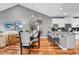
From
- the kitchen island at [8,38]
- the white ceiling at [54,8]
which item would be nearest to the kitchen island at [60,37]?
the white ceiling at [54,8]

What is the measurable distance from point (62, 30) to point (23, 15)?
1.09 m

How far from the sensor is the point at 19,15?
3912 millimetres

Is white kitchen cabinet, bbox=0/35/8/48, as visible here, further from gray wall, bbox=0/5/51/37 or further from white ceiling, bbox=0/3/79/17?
white ceiling, bbox=0/3/79/17

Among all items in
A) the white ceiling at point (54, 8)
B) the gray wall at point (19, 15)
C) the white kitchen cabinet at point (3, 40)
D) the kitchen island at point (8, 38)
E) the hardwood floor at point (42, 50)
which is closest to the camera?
the white ceiling at point (54, 8)

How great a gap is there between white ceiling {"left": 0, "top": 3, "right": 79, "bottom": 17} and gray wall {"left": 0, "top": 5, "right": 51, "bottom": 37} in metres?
0.12

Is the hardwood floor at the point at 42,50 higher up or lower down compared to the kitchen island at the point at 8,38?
lower down

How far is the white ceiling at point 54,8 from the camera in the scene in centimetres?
365

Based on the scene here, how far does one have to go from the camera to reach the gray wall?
3.83m

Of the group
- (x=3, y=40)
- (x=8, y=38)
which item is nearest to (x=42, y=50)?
(x=8, y=38)

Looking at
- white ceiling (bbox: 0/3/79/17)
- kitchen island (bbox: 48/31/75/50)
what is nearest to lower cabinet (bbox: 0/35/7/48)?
white ceiling (bbox: 0/3/79/17)

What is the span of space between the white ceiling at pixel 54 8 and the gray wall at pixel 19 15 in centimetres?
12

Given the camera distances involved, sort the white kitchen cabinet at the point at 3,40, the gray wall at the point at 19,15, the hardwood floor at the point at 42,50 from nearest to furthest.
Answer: the gray wall at the point at 19,15 → the hardwood floor at the point at 42,50 → the white kitchen cabinet at the point at 3,40

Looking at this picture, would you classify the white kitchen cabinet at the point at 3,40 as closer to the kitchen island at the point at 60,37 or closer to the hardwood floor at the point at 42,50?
the hardwood floor at the point at 42,50

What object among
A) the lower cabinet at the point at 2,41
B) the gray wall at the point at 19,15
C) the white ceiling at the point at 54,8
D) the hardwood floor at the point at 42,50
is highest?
the white ceiling at the point at 54,8
